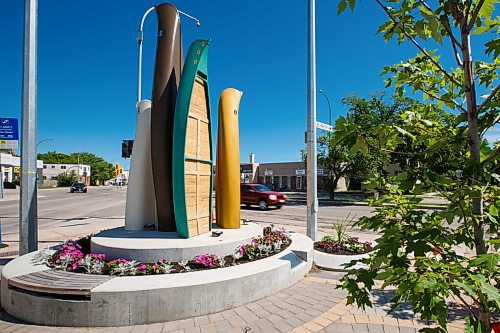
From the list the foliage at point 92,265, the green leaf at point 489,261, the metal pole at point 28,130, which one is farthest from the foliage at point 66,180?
the green leaf at point 489,261

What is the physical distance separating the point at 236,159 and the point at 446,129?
21.7ft

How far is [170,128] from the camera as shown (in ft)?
24.9

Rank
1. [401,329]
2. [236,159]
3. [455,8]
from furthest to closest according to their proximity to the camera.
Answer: [236,159], [401,329], [455,8]

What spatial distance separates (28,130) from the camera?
6.92 meters

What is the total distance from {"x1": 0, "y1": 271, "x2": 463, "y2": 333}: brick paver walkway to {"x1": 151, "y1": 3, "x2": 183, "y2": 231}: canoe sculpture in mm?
3553

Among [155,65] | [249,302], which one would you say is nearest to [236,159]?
[155,65]

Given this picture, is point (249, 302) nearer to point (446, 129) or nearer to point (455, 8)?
point (446, 129)

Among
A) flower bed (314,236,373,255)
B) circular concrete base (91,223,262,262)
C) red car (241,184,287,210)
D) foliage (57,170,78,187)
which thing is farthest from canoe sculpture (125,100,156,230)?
foliage (57,170,78,187)

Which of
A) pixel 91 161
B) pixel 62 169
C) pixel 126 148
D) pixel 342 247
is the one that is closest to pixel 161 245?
pixel 342 247

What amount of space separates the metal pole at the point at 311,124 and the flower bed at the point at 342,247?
766 millimetres

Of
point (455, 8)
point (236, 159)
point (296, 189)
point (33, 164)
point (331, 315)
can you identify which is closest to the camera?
point (455, 8)

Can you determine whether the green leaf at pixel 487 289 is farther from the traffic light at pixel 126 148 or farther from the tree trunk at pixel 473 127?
the traffic light at pixel 126 148

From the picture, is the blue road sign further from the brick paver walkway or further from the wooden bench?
the brick paver walkway

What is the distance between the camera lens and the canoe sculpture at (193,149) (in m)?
6.75
